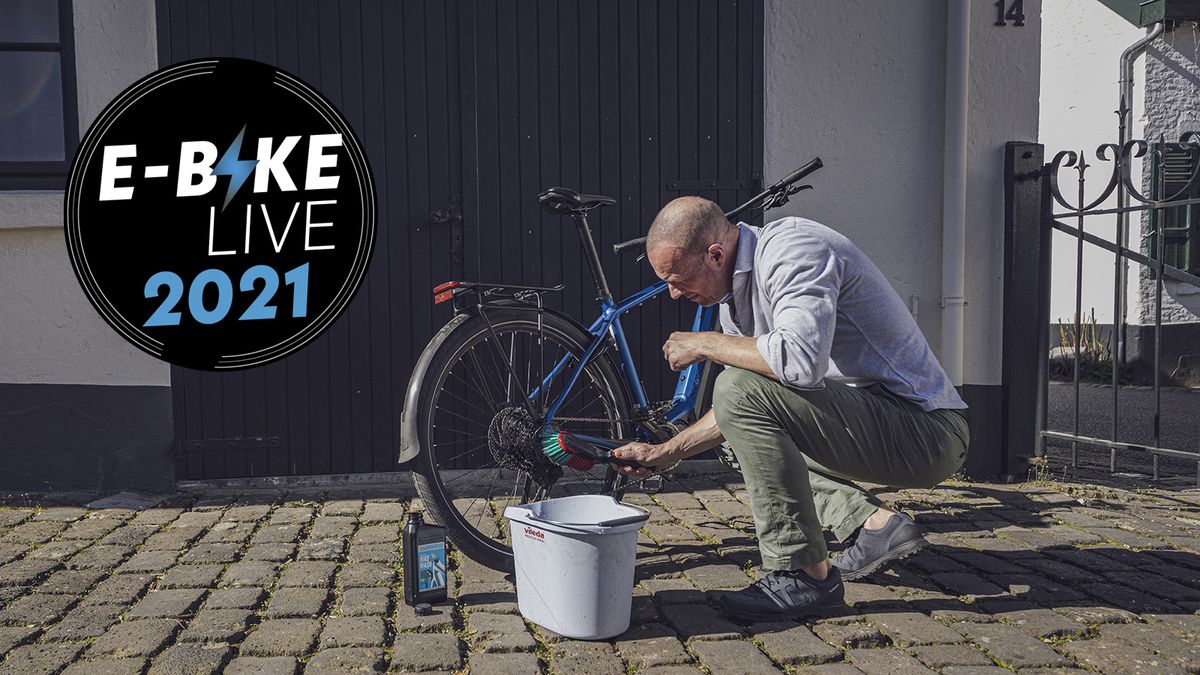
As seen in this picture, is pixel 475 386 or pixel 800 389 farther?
pixel 475 386

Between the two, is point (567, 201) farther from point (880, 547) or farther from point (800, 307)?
point (880, 547)

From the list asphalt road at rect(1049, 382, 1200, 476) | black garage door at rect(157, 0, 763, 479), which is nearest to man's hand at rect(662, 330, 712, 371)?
black garage door at rect(157, 0, 763, 479)

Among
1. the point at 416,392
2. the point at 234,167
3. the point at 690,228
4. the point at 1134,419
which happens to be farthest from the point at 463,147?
the point at 1134,419

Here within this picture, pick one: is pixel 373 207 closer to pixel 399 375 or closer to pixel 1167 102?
pixel 399 375

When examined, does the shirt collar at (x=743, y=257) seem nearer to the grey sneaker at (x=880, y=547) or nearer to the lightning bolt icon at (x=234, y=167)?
the grey sneaker at (x=880, y=547)

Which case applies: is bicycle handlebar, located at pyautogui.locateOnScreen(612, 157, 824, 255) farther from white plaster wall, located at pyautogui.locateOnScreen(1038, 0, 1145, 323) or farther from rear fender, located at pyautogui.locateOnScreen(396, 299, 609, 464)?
white plaster wall, located at pyautogui.locateOnScreen(1038, 0, 1145, 323)

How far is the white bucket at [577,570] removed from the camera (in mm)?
2689

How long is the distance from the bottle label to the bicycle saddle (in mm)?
1353

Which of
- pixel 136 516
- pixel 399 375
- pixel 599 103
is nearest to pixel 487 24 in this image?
pixel 599 103

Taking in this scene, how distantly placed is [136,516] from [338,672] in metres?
2.23

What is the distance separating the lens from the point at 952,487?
488 centimetres

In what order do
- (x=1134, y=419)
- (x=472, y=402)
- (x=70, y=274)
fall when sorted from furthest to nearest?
(x=1134, y=419) < (x=70, y=274) < (x=472, y=402)

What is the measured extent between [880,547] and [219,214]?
3.47m

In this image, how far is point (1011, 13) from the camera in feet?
16.6
